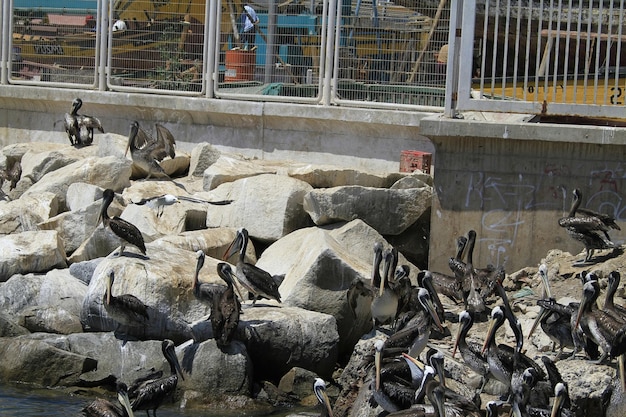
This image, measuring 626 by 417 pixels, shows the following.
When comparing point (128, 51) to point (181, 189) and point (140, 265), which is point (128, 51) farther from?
point (140, 265)

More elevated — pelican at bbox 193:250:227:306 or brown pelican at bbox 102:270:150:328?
pelican at bbox 193:250:227:306

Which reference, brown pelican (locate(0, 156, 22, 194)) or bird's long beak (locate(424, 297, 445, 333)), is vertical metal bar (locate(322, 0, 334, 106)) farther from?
bird's long beak (locate(424, 297, 445, 333))

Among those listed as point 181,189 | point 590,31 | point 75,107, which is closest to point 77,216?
point 181,189

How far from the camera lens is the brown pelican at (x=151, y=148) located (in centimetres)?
1803

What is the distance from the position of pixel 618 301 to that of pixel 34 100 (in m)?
11.2

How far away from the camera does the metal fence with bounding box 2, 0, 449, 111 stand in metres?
17.2

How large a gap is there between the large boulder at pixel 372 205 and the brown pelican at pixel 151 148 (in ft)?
10.5

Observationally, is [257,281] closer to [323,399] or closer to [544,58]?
[323,399]

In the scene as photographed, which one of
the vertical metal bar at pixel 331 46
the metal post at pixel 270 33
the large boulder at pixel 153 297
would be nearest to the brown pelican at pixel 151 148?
the metal post at pixel 270 33

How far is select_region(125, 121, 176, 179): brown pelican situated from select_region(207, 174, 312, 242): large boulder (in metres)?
2.02

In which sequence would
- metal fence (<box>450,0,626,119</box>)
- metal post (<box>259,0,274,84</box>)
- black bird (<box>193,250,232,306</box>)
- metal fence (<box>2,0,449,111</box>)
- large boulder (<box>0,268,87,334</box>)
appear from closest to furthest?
black bird (<box>193,250,232,306</box>) → large boulder (<box>0,268,87,334</box>) → metal fence (<box>450,0,626,119</box>) → metal fence (<box>2,0,449,111</box>) → metal post (<box>259,0,274,84</box>)

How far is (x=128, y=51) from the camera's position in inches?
771

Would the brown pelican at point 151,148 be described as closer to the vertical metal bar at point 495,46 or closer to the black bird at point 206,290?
the black bird at point 206,290

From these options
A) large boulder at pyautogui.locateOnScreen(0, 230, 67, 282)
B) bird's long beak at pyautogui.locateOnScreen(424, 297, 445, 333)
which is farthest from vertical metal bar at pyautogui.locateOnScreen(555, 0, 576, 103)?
large boulder at pyautogui.locateOnScreen(0, 230, 67, 282)
